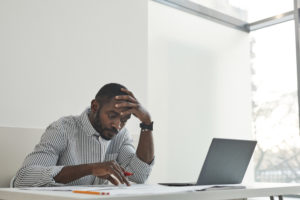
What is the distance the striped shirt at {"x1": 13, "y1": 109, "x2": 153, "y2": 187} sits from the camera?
1.77 m

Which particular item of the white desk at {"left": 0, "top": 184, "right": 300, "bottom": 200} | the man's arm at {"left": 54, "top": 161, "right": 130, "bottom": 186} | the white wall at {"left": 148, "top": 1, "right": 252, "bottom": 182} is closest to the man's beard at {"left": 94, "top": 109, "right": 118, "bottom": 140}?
the man's arm at {"left": 54, "top": 161, "right": 130, "bottom": 186}

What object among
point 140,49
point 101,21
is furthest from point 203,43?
point 101,21

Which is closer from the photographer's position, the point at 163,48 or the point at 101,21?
the point at 101,21

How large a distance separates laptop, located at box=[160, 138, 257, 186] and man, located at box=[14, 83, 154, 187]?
1.38 feet

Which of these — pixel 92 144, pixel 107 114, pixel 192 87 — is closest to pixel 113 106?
pixel 107 114

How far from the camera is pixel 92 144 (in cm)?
A: 214

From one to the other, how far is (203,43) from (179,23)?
35 centimetres

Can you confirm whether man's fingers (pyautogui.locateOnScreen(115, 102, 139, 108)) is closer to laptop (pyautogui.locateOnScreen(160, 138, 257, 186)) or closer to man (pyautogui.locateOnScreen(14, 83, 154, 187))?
man (pyautogui.locateOnScreen(14, 83, 154, 187))

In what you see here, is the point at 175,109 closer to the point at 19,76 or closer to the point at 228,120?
the point at 228,120

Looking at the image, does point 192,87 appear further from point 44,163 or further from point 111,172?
point 111,172

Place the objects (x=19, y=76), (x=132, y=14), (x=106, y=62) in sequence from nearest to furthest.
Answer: (x=19, y=76)
(x=106, y=62)
(x=132, y=14)

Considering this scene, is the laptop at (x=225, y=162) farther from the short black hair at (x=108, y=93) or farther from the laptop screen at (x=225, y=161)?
the short black hair at (x=108, y=93)

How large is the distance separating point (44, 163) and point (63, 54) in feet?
3.38

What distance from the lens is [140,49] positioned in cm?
315
